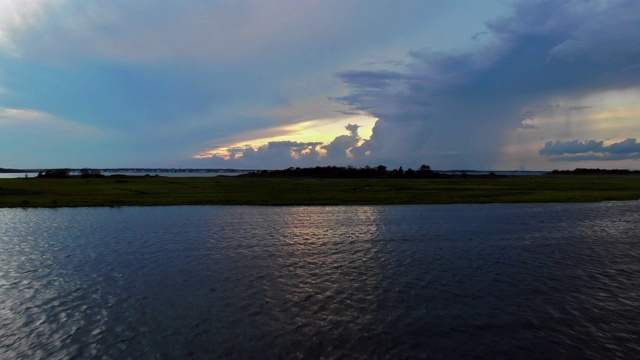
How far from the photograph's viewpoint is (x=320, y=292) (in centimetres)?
1786

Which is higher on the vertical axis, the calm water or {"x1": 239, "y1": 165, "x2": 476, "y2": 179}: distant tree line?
{"x1": 239, "y1": 165, "x2": 476, "y2": 179}: distant tree line

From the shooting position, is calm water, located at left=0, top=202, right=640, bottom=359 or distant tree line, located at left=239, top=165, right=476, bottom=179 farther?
distant tree line, located at left=239, top=165, right=476, bottom=179

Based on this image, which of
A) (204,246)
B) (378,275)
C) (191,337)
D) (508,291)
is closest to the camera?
(191,337)

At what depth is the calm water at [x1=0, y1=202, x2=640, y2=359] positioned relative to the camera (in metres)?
12.8

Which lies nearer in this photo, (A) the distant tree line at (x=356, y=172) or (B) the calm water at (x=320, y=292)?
(B) the calm water at (x=320, y=292)

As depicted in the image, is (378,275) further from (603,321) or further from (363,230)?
(363,230)

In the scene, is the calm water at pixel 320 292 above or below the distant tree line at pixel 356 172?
below

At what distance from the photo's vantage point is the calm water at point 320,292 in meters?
12.8

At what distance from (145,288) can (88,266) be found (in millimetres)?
6506

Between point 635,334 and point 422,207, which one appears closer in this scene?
point 635,334

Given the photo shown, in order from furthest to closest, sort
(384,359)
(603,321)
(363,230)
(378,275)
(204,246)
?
(363,230)
(204,246)
(378,275)
(603,321)
(384,359)

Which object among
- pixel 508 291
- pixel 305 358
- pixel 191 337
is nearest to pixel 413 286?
pixel 508 291

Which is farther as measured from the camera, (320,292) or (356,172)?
(356,172)

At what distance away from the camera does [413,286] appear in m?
18.7
